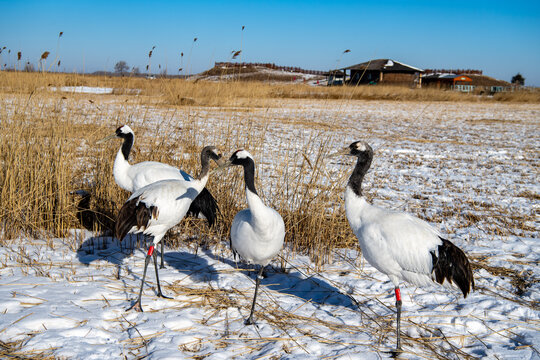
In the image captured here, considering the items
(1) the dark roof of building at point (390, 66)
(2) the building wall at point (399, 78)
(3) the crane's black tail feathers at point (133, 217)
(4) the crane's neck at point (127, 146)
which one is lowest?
(3) the crane's black tail feathers at point (133, 217)

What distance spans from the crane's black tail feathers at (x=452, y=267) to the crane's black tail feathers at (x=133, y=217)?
7.48 ft

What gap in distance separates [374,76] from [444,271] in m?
48.6

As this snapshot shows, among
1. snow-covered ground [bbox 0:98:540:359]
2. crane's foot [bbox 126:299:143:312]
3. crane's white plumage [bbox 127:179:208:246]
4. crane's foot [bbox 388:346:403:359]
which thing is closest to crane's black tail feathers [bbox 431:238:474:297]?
snow-covered ground [bbox 0:98:540:359]

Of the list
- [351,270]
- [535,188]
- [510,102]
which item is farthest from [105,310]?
[510,102]

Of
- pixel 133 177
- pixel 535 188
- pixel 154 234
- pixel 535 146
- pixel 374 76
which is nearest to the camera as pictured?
pixel 154 234

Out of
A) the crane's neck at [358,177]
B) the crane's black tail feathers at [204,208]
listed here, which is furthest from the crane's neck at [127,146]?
the crane's neck at [358,177]

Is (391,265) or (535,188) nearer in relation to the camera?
(391,265)

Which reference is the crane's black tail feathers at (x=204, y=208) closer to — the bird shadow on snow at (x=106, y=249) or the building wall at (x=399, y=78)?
the bird shadow on snow at (x=106, y=249)

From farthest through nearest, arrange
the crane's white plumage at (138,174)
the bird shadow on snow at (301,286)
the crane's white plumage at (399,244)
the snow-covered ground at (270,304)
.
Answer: the crane's white plumage at (138,174) → the bird shadow on snow at (301,286) → the crane's white plumage at (399,244) → the snow-covered ground at (270,304)

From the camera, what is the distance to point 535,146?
10.8m

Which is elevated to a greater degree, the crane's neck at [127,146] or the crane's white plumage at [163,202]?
the crane's neck at [127,146]

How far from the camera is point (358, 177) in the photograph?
334 cm

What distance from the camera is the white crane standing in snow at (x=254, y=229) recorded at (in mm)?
3180

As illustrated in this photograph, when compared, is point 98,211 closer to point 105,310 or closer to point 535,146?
point 105,310
